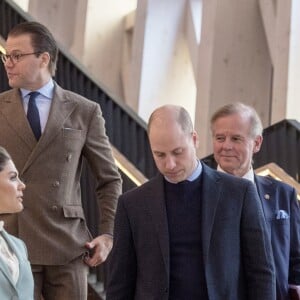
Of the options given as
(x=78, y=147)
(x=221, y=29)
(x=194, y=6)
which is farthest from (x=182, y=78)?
(x=78, y=147)

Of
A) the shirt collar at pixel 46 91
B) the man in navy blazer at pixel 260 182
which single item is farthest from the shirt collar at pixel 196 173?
the shirt collar at pixel 46 91

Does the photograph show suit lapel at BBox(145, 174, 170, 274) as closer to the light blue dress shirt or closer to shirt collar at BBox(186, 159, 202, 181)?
shirt collar at BBox(186, 159, 202, 181)

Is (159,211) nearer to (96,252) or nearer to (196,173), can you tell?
(196,173)

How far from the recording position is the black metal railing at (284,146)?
5543 millimetres

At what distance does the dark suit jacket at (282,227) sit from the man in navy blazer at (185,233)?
1.21 ft

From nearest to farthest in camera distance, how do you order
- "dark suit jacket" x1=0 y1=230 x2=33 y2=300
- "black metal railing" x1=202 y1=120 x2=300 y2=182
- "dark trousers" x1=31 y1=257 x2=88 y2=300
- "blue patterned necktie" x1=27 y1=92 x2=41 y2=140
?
"dark suit jacket" x1=0 y1=230 x2=33 y2=300 < "dark trousers" x1=31 y1=257 x2=88 y2=300 < "blue patterned necktie" x1=27 y1=92 x2=41 y2=140 < "black metal railing" x1=202 y1=120 x2=300 y2=182

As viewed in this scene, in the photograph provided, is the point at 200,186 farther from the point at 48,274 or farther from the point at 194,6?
the point at 194,6

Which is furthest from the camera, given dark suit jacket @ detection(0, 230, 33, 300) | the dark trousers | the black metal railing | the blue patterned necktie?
the black metal railing

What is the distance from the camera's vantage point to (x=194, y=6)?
9.55m

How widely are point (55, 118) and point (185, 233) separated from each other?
2.38 ft

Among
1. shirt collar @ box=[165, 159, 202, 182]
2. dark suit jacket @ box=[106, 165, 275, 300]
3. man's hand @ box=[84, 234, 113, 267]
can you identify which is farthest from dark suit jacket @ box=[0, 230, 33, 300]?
shirt collar @ box=[165, 159, 202, 182]

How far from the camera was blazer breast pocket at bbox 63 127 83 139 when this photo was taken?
285cm

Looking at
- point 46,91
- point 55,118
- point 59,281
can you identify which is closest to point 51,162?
point 55,118

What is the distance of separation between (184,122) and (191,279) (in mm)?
459
